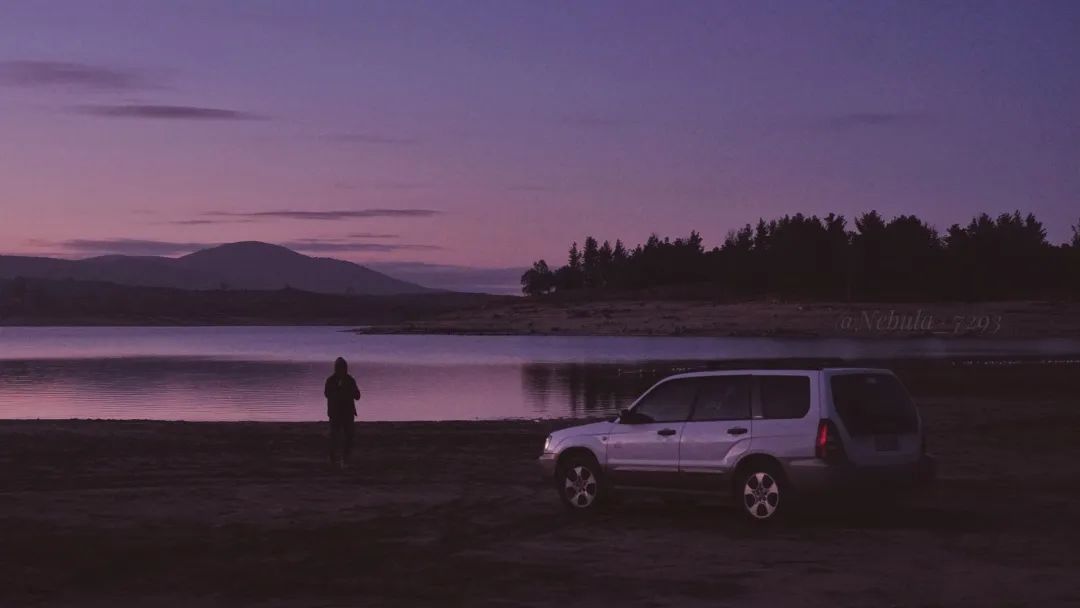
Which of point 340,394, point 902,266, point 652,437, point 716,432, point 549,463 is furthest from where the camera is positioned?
point 902,266

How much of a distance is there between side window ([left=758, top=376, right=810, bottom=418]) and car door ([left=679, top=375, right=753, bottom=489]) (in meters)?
0.24

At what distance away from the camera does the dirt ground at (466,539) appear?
11.4 metres

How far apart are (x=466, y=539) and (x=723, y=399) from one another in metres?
3.58

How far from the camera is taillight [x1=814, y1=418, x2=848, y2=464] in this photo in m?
14.8

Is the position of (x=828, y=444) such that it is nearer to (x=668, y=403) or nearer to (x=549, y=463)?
(x=668, y=403)

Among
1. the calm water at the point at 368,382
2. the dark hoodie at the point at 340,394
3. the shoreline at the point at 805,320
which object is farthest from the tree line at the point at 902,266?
the dark hoodie at the point at 340,394

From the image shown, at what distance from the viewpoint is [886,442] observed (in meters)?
15.2

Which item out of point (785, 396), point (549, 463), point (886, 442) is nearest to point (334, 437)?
point (549, 463)

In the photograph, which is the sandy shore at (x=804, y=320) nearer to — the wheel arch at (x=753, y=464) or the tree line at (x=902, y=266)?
the tree line at (x=902, y=266)

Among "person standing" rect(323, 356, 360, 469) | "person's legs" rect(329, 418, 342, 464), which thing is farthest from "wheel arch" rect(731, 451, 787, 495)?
"person's legs" rect(329, 418, 342, 464)

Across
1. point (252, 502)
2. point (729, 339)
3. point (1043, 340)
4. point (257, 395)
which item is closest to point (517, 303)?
point (729, 339)

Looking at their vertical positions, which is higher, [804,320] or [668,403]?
[804,320]

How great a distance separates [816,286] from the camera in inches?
6309

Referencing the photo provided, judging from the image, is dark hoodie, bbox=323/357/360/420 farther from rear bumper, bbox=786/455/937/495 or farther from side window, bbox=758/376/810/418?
rear bumper, bbox=786/455/937/495
